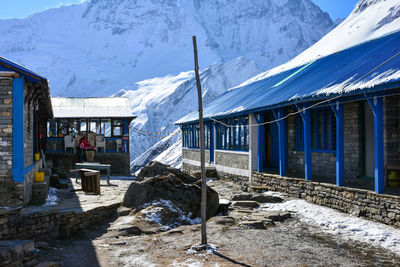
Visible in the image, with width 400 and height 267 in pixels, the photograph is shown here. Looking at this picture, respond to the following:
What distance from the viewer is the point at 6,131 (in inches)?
375

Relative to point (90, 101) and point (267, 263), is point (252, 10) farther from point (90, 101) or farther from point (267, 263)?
point (267, 263)

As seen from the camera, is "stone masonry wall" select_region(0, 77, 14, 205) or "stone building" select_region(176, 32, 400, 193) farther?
"stone masonry wall" select_region(0, 77, 14, 205)

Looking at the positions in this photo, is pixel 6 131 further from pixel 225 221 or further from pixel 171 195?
pixel 225 221

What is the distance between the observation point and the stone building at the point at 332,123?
931 cm

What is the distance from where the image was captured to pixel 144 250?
7.23 metres

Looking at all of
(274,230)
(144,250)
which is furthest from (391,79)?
(144,250)

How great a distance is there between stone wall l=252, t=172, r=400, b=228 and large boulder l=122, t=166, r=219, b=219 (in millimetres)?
2923

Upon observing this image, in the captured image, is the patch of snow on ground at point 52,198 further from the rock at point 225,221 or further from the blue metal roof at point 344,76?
the blue metal roof at point 344,76

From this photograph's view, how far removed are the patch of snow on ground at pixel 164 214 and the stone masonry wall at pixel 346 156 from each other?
214 inches

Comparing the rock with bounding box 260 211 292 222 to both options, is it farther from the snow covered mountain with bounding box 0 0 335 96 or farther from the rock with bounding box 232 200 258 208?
the snow covered mountain with bounding box 0 0 335 96

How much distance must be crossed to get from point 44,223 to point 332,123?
9.35 metres

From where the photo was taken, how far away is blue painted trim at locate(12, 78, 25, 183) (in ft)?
31.1

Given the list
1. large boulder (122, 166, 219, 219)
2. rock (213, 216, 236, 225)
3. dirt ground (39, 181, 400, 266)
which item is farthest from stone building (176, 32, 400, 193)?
large boulder (122, 166, 219, 219)

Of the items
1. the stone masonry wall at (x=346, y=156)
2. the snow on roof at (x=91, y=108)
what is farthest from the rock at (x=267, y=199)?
the snow on roof at (x=91, y=108)
